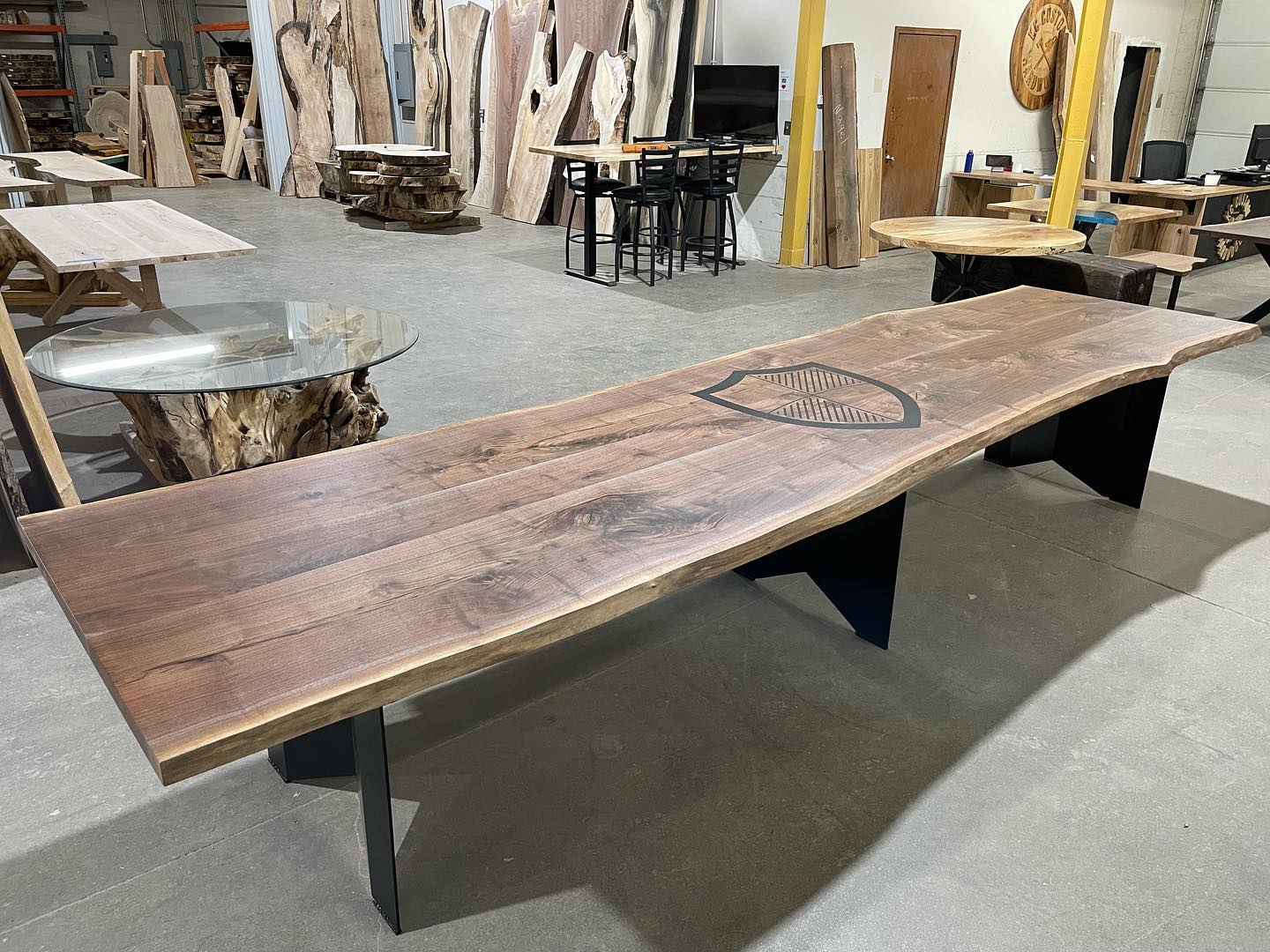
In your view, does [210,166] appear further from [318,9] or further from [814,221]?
[814,221]

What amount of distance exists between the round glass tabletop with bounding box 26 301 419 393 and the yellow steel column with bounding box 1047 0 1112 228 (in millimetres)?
4500

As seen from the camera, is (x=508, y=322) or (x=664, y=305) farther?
(x=664, y=305)

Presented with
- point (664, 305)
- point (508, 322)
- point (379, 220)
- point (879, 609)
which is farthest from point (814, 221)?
point (879, 609)

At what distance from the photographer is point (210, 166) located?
12.6 metres

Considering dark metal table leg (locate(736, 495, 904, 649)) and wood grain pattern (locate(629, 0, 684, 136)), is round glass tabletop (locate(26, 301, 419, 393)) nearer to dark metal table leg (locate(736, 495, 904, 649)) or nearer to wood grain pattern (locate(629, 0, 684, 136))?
dark metal table leg (locate(736, 495, 904, 649))

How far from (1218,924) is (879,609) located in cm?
100

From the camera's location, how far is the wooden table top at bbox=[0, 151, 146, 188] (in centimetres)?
580

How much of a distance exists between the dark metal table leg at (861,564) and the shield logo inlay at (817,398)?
267 millimetres

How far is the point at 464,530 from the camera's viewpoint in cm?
155

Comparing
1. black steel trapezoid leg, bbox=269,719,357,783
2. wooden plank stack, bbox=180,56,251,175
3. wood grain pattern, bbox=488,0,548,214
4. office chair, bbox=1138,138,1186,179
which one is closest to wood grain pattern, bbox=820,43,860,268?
office chair, bbox=1138,138,1186,179

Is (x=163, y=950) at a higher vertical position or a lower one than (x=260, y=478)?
lower

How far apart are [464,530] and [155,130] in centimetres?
1159

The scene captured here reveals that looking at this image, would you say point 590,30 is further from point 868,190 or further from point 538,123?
point 868,190

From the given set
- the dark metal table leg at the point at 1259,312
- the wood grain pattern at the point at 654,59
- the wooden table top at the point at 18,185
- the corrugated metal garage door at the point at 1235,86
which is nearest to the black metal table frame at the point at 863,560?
the dark metal table leg at the point at 1259,312
